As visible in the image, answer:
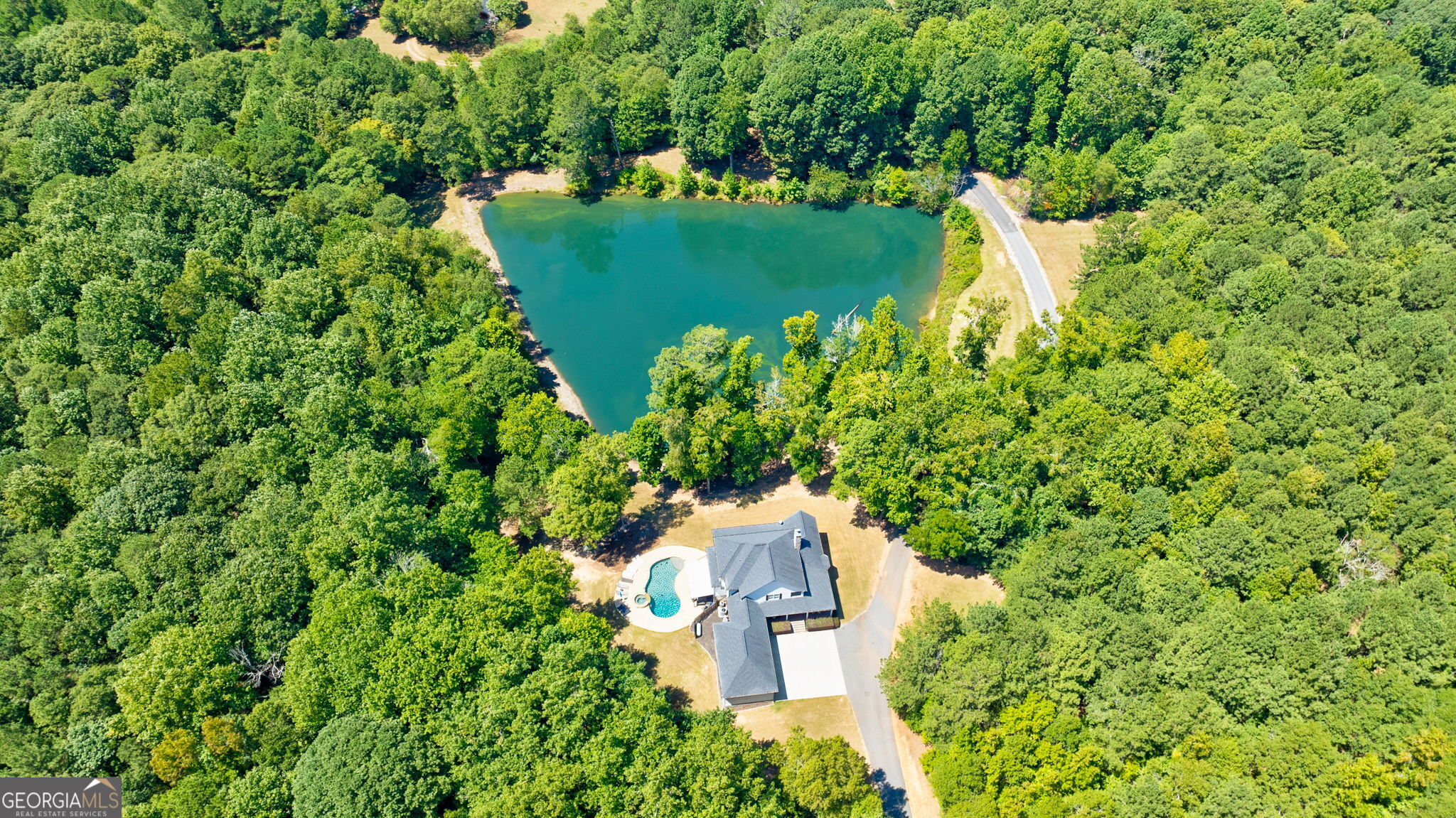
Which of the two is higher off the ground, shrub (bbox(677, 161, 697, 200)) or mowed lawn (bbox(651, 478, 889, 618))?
shrub (bbox(677, 161, 697, 200))

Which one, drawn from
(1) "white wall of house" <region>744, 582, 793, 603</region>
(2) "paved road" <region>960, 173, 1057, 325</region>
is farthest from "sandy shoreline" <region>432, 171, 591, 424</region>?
(2) "paved road" <region>960, 173, 1057, 325</region>

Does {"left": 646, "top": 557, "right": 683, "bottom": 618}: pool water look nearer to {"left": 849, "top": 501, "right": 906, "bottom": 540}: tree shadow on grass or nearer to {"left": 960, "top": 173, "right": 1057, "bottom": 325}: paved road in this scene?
{"left": 849, "top": 501, "right": 906, "bottom": 540}: tree shadow on grass

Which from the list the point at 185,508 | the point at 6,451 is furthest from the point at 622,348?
the point at 6,451

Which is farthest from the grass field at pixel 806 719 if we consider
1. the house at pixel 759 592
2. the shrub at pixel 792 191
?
the shrub at pixel 792 191

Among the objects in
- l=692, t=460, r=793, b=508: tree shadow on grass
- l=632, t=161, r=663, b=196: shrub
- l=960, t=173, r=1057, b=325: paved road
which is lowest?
l=692, t=460, r=793, b=508: tree shadow on grass

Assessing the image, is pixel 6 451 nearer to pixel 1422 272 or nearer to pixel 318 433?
pixel 318 433

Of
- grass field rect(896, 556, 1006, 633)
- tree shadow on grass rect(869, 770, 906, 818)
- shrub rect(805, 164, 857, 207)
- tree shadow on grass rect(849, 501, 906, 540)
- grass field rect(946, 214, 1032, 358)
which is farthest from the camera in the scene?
shrub rect(805, 164, 857, 207)

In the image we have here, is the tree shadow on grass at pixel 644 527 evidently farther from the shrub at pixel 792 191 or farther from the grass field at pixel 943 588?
the shrub at pixel 792 191
